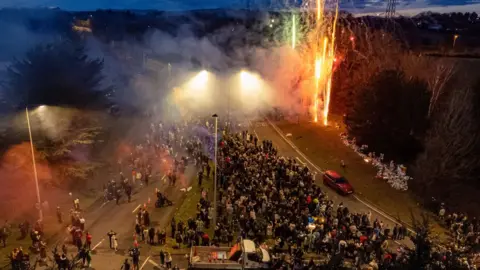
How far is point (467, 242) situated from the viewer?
18469 millimetres

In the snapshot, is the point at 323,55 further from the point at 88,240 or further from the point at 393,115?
the point at 88,240

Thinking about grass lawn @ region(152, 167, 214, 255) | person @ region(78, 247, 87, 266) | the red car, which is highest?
person @ region(78, 247, 87, 266)

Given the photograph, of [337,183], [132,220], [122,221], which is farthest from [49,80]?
[337,183]

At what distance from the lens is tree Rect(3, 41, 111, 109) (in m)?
29.3

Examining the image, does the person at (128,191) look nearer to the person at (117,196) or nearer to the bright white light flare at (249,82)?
the person at (117,196)

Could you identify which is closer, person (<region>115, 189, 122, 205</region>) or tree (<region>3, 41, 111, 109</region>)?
person (<region>115, 189, 122, 205</region>)

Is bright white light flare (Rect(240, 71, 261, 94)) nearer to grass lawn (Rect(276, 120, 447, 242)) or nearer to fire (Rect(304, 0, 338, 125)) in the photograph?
grass lawn (Rect(276, 120, 447, 242))

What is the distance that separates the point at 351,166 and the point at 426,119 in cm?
717

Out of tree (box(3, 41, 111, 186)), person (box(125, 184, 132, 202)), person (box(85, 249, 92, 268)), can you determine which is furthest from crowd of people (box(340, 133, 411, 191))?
tree (box(3, 41, 111, 186))

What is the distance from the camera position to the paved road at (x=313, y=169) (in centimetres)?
2352

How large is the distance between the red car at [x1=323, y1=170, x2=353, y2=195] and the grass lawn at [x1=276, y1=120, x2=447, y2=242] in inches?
39.8

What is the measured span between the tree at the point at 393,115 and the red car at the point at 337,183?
8055 millimetres

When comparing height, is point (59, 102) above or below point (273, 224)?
above

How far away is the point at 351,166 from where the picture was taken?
103 feet
